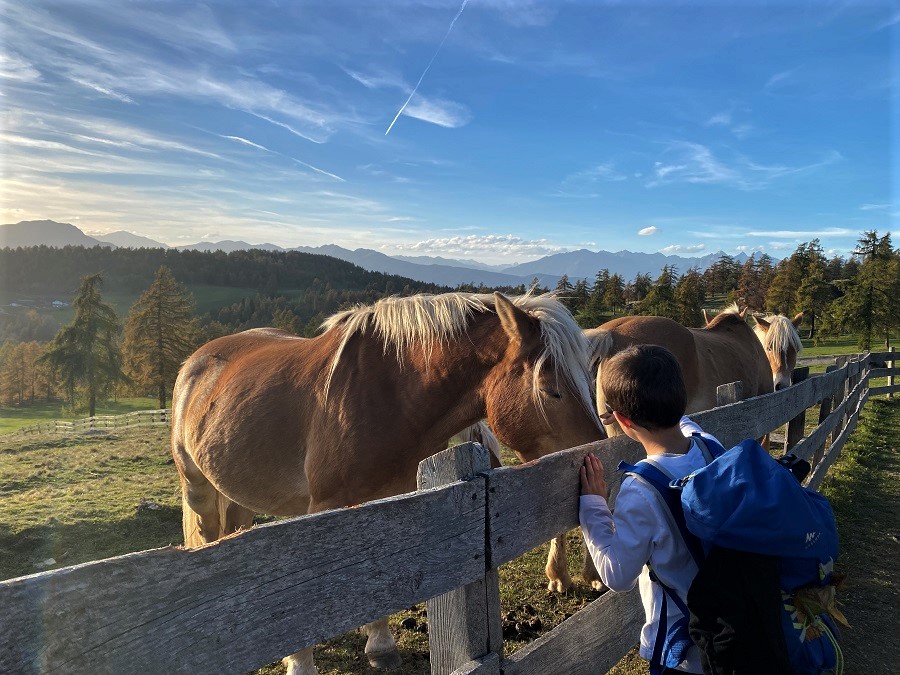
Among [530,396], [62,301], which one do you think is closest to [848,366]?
[530,396]

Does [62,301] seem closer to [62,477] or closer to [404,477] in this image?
[62,477]

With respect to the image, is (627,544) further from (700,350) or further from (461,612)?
(700,350)

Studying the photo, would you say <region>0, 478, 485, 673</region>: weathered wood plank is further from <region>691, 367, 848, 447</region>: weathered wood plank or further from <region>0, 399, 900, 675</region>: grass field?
<region>0, 399, 900, 675</region>: grass field

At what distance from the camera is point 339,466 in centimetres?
349

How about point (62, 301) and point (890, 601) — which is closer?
point (890, 601)

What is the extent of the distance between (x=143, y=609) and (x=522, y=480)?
52.8 inches

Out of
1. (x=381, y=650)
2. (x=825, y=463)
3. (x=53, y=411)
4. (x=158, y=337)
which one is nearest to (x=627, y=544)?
(x=381, y=650)

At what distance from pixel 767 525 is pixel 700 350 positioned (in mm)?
5915

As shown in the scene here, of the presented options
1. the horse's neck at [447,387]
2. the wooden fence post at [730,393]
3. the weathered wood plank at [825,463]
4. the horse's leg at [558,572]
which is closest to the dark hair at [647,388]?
the horse's neck at [447,387]

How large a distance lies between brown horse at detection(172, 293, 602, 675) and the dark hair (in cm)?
105

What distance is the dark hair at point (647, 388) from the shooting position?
204 cm

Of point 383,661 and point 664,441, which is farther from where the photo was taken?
point 383,661

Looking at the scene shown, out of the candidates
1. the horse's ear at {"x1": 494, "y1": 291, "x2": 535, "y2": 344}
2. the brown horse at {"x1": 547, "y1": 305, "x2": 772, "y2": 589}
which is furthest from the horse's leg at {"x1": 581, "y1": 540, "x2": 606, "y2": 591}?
the horse's ear at {"x1": 494, "y1": 291, "x2": 535, "y2": 344}

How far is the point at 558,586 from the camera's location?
4.68 metres
